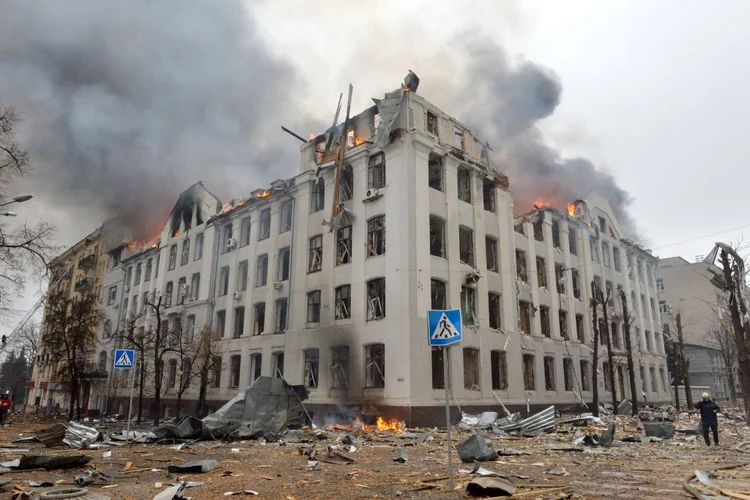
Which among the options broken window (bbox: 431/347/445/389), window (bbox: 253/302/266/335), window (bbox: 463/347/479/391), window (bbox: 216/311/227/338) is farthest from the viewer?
window (bbox: 216/311/227/338)

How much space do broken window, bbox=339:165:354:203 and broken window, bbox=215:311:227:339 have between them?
1318cm

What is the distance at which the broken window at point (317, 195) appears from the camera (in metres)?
30.5

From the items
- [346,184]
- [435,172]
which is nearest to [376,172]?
[346,184]

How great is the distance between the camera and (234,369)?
3366 centimetres

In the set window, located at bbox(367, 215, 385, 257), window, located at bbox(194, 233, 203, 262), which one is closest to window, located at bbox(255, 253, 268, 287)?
window, located at bbox(194, 233, 203, 262)

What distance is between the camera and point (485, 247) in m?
29.1

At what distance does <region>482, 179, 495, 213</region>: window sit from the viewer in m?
30.7

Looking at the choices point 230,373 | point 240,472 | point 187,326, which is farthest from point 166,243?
point 240,472

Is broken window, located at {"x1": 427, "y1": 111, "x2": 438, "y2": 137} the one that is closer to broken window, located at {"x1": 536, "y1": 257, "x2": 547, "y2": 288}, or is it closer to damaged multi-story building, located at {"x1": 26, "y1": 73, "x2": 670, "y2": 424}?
damaged multi-story building, located at {"x1": 26, "y1": 73, "x2": 670, "y2": 424}

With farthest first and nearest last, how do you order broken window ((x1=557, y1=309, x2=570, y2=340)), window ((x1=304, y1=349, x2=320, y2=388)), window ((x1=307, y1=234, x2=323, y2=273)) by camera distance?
broken window ((x1=557, y1=309, x2=570, y2=340))
window ((x1=307, y1=234, x2=323, y2=273))
window ((x1=304, y1=349, x2=320, y2=388))

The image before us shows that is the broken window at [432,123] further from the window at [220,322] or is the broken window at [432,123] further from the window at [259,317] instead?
the window at [220,322]

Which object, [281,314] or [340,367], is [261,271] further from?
[340,367]

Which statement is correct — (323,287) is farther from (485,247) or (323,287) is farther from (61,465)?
(61,465)

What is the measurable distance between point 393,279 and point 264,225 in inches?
539
